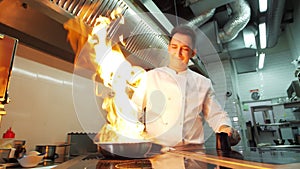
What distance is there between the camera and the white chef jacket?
103 cm

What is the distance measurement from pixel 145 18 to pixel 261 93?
431 cm

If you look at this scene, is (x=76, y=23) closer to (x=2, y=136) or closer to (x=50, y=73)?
(x=50, y=73)

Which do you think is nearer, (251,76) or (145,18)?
(145,18)

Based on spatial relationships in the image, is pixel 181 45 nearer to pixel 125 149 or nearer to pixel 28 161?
pixel 125 149

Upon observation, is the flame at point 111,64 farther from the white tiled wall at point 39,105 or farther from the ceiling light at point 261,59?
the ceiling light at point 261,59

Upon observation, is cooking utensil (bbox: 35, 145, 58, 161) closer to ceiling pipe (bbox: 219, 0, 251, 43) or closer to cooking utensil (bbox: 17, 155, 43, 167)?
cooking utensil (bbox: 17, 155, 43, 167)

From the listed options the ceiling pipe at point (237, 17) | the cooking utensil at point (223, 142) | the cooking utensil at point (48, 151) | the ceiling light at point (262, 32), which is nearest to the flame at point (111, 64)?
the cooking utensil at point (223, 142)

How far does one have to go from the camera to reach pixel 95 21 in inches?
39.7

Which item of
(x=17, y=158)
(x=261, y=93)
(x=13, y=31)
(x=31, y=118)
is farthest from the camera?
(x=261, y=93)

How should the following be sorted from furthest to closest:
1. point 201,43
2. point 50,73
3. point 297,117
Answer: point 297,117
point 201,43
point 50,73

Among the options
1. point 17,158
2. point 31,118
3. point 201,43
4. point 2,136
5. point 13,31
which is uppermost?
point 201,43

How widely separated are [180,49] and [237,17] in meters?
1.75

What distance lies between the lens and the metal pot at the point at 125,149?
572 millimetres

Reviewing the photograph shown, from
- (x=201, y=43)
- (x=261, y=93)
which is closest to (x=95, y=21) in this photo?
(x=201, y=43)
